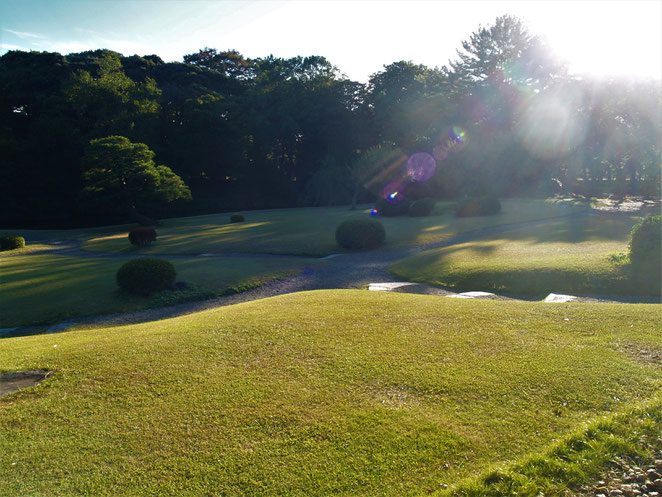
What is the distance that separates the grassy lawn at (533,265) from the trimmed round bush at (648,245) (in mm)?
449

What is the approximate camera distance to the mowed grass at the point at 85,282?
11547 millimetres

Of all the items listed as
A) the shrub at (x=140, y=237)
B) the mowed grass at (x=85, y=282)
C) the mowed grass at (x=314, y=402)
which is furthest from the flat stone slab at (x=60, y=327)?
the shrub at (x=140, y=237)

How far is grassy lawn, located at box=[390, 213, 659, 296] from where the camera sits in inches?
425

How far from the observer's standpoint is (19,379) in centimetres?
512

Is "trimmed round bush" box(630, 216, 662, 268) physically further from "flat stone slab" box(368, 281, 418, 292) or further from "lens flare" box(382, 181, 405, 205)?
"lens flare" box(382, 181, 405, 205)

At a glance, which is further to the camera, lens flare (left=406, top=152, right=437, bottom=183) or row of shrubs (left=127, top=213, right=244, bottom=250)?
lens flare (left=406, top=152, right=437, bottom=183)

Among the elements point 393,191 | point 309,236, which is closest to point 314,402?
point 309,236

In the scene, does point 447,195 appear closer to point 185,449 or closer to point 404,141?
point 404,141

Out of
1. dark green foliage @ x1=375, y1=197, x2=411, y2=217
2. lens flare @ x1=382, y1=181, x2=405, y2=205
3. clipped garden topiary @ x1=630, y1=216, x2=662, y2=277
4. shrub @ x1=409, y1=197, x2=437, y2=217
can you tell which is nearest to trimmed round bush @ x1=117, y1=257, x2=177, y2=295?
clipped garden topiary @ x1=630, y1=216, x2=662, y2=277

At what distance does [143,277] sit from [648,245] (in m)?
14.0

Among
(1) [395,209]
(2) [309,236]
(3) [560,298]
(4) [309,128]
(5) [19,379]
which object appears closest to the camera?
(5) [19,379]

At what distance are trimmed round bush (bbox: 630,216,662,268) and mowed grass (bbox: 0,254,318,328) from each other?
10.4 metres

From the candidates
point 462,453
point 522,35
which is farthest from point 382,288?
point 522,35

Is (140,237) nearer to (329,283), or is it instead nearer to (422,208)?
(329,283)
